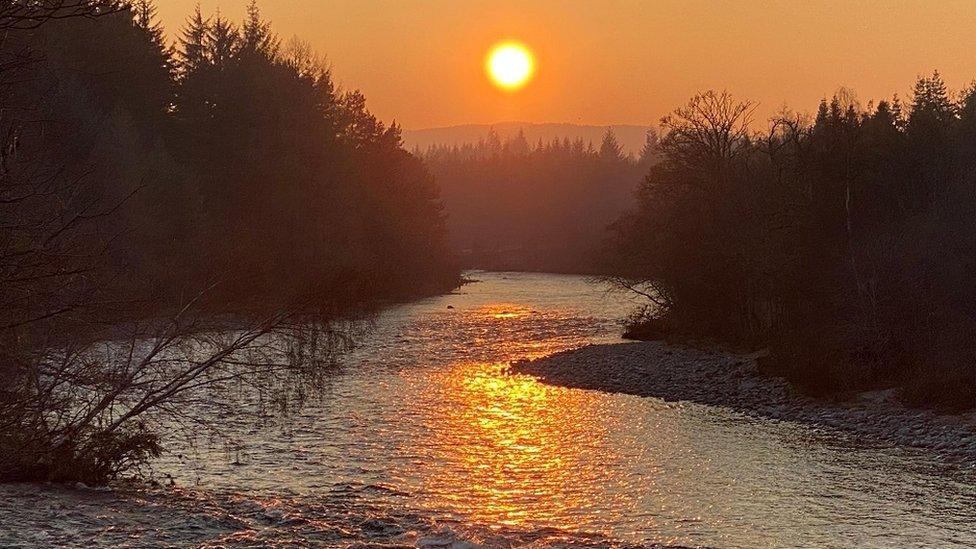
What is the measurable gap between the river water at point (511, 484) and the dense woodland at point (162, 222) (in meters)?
1.72

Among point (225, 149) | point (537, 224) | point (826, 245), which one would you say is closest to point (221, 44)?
point (225, 149)

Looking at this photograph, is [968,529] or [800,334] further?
[800,334]

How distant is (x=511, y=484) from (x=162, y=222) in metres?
37.0

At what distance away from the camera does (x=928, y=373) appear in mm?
26281

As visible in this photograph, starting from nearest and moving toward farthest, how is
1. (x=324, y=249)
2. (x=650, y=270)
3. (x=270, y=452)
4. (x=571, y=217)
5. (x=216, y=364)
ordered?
(x=216, y=364), (x=270, y=452), (x=650, y=270), (x=324, y=249), (x=571, y=217)

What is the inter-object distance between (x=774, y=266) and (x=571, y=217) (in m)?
150

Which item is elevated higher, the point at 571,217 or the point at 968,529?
the point at 571,217

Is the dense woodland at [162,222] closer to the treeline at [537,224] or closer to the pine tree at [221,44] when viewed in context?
the pine tree at [221,44]

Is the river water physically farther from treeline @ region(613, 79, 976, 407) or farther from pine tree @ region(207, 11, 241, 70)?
pine tree @ region(207, 11, 241, 70)

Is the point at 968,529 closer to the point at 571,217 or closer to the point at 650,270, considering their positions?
the point at 650,270

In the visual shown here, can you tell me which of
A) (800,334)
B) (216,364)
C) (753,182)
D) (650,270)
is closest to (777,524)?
(216,364)

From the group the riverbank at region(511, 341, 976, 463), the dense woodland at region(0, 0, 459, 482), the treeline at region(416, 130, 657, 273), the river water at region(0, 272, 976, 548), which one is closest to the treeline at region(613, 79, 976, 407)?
the riverbank at region(511, 341, 976, 463)

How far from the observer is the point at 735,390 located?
30328 mm

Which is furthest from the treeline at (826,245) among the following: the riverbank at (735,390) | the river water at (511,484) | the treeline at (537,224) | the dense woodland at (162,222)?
the treeline at (537,224)
